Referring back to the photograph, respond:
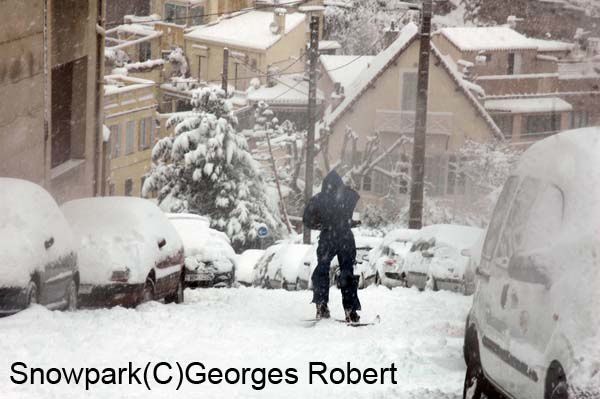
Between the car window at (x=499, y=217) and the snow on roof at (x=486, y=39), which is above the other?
the car window at (x=499, y=217)

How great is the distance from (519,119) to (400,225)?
1180 cm

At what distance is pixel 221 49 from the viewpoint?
248 feet

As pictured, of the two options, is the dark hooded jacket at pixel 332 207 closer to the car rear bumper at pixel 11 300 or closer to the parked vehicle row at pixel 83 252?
the parked vehicle row at pixel 83 252

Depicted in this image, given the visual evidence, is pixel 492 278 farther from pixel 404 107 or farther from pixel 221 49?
pixel 221 49

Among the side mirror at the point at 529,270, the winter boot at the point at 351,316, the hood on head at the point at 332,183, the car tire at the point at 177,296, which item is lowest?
the car tire at the point at 177,296

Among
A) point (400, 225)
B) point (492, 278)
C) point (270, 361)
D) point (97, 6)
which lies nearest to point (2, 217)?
point (270, 361)

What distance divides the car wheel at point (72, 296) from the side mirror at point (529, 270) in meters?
6.88

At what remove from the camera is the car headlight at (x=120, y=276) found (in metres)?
14.0

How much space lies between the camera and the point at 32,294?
452 inches

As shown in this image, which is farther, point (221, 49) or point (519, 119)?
point (221, 49)

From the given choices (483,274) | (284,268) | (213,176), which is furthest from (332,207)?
(213,176)

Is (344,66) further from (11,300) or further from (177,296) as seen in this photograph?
(11,300)

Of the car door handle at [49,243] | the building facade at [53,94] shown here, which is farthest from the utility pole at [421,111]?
the car door handle at [49,243]

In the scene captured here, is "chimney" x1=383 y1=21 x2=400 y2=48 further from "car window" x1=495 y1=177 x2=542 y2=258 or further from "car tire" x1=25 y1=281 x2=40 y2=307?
"car window" x1=495 y1=177 x2=542 y2=258
